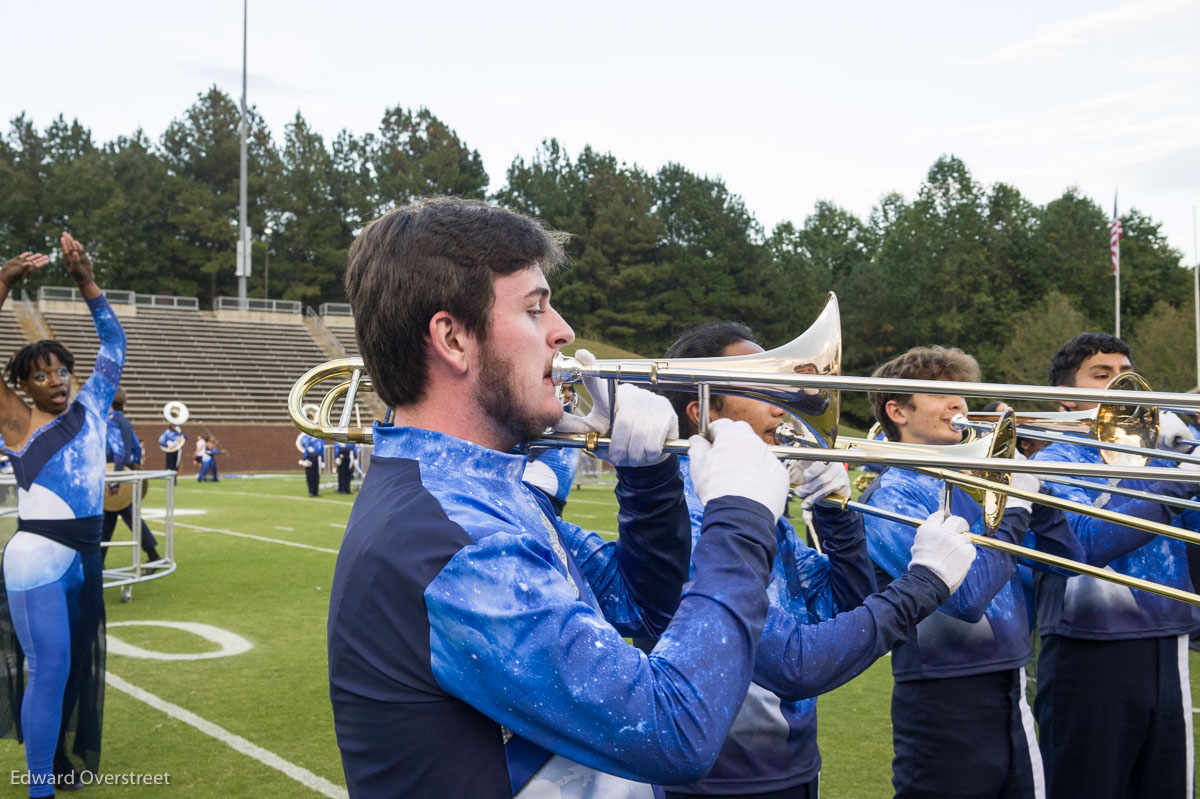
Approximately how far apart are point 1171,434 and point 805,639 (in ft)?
9.00

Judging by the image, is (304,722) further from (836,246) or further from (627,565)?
(836,246)

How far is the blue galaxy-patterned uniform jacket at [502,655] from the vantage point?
4.38 feet

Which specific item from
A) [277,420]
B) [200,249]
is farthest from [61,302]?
[200,249]

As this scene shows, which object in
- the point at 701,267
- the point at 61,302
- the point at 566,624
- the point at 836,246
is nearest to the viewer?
the point at 566,624

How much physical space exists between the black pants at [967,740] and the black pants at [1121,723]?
49cm

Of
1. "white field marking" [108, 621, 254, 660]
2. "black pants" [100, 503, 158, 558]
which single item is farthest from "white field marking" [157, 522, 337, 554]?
"white field marking" [108, 621, 254, 660]

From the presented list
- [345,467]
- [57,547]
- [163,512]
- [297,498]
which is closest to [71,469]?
[57,547]

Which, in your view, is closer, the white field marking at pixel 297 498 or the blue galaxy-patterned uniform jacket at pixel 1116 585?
the blue galaxy-patterned uniform jacket at pixel 1116 585

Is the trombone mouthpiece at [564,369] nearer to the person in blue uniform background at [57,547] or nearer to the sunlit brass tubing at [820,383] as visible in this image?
the sunlit brass tubing at [820,383]

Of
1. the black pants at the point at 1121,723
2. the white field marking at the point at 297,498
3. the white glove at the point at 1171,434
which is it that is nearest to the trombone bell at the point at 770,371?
the black pants at the point at 1121,723

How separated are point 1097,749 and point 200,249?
6116cm

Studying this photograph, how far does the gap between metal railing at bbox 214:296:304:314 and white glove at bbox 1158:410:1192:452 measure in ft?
142

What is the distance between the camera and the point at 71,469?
14.9 feet

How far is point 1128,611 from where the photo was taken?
3.47m
